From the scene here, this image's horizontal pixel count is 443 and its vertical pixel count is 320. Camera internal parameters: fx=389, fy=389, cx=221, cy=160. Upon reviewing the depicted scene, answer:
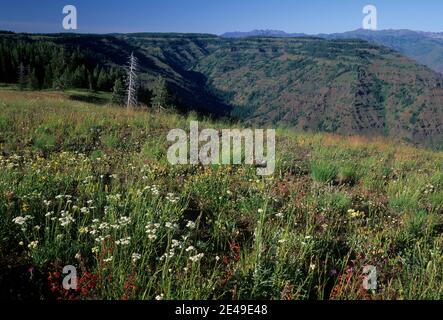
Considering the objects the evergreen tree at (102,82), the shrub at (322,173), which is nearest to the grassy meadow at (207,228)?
the shrub at (322,173)

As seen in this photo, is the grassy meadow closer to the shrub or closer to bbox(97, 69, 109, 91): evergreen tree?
the shrub

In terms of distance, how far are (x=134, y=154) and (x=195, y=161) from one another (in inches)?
60.0

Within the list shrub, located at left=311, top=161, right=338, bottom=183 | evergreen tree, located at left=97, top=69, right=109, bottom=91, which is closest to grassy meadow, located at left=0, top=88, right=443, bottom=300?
shrub, located at left=311, top=161, right=338, bottom=183

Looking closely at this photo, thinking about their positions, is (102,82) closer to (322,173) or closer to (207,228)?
(322,173)

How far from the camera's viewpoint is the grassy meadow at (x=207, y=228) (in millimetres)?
3986

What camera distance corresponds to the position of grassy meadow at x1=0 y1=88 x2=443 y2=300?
399 cm

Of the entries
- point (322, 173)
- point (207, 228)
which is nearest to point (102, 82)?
point (322, 173)

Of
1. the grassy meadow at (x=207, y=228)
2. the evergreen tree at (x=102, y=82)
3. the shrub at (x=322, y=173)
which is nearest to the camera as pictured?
the grassy meadow at (x=207, y=228)

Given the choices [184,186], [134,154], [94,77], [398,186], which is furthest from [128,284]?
[94,77]

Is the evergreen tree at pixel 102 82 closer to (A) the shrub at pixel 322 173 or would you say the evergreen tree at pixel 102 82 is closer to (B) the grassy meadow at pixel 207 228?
(B) the grassy meadow at pixel 207 228

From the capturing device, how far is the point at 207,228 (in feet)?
18.3

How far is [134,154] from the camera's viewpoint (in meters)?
9.05

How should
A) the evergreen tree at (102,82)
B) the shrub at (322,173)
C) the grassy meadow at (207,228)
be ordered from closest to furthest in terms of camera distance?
the grassy meadow at (207,228) < the shrub at (322,173) < the evergreen tree at (102,82)
